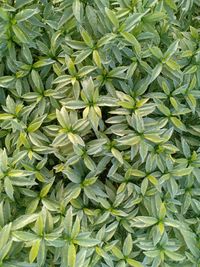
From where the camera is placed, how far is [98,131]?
1609 mm

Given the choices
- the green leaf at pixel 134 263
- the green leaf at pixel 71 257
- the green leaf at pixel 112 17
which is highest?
the green leaf at pixel 112 17

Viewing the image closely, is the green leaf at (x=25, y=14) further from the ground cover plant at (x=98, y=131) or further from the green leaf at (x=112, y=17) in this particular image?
the green leaf at (x=112, y=17)

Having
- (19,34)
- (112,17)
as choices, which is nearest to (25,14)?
(19,34)

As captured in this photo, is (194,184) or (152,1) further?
(194,184)

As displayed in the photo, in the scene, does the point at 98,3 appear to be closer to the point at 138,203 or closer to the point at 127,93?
the point at 127,93

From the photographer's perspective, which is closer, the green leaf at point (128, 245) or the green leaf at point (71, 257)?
the green leaf at point (71, 257)

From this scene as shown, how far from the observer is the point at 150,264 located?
1.60 metres

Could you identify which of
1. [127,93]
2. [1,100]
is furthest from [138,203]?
[1,100]

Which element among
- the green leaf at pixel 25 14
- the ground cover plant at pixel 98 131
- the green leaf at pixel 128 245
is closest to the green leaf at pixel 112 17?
the ground cover plant at pixel 98 131

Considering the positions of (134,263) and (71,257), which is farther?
(134,263)

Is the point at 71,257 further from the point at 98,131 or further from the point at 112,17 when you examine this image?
the point at 112,17

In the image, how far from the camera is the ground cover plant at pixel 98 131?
153cm

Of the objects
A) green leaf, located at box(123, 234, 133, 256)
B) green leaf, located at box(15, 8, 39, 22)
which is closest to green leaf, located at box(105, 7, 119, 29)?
green leaf, located at box(15, 8, 39, 22)

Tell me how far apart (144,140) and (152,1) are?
1.62ft
